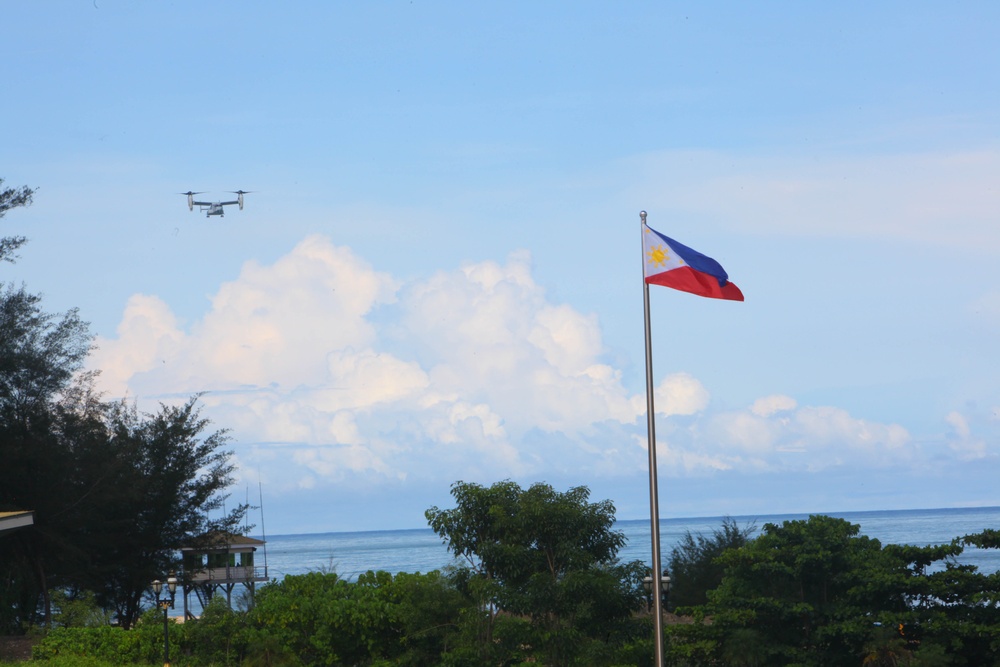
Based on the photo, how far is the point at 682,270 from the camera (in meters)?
18.5

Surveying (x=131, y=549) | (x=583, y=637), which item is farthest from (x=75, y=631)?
(x=131, y=549)

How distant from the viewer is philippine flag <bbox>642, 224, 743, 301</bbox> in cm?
1841

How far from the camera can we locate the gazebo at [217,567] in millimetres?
47281

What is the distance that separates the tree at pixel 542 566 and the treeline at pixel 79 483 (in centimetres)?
1610

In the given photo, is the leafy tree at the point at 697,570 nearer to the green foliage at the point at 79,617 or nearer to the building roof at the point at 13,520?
the green foliage at the point at 79,617

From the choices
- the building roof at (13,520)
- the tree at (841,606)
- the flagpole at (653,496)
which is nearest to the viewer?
the flagpole at (653,496)

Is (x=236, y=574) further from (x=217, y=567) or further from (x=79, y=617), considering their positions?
(x=79, y=617)

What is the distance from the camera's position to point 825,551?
80.2 feet

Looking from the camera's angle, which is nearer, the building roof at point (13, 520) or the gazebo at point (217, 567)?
the building roof at point (13, 520)

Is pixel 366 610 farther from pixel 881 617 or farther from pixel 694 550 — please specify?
pixel 694 550

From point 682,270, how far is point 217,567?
53.1 meters

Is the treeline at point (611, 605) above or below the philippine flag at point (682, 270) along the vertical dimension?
below

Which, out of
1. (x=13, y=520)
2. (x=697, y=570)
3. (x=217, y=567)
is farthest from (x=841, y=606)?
(x=217, y=567)

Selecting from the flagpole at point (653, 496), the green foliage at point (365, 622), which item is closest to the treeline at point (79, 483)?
the green foliage at point (365, 622)
